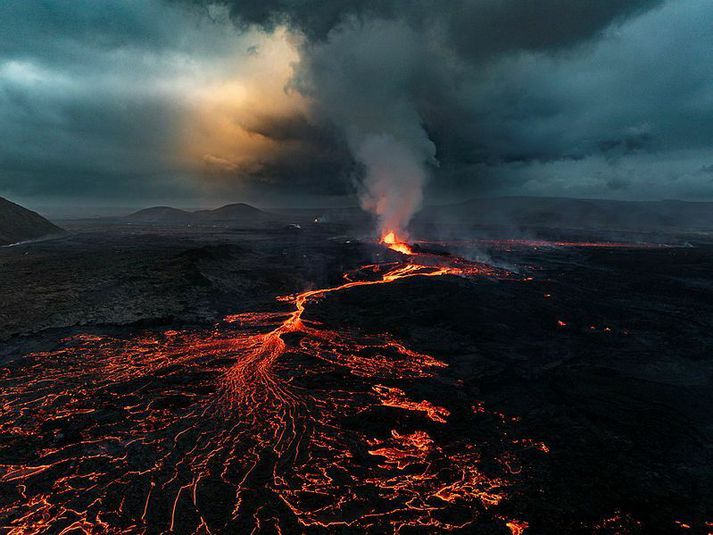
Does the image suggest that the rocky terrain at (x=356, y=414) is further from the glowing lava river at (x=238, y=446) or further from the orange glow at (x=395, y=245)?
the orange glow at (x=395, y=245)

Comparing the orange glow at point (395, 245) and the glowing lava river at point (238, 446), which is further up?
the orange glow at point (395, 245)

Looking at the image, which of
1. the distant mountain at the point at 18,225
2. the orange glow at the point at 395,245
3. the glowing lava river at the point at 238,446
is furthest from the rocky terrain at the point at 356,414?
the distant mountain at the point at 18,225

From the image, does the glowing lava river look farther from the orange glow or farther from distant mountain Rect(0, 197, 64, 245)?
distant mountain Rect(0, 197, 64, 245)

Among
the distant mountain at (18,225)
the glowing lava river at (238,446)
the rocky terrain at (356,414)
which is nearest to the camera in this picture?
the glowing lava river at (238,446)

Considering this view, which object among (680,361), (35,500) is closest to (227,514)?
(35,500)

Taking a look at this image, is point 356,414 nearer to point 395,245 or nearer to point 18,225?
point 395,245

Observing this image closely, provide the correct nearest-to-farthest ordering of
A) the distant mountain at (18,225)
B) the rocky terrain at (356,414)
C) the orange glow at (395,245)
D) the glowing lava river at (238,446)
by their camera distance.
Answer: the glowing lava river at (238,446), the rocky terrain at (356,414), the orange glow at (395,245), the distant mountain at (18,225)

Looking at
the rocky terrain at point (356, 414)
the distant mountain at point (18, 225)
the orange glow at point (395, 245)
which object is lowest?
the rocky terrain at point (356, 414)

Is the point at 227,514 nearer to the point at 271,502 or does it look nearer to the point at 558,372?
the point at 271,502
